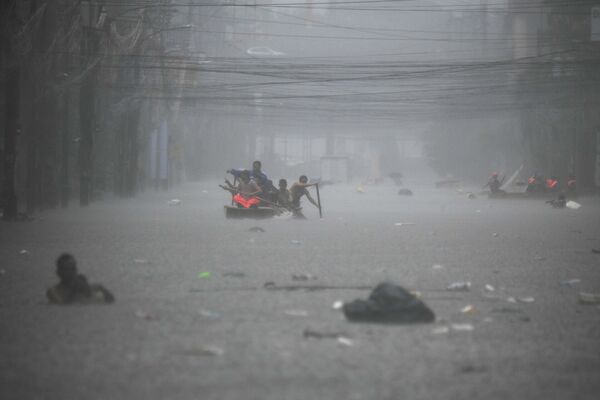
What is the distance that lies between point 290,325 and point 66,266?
2137 millimetres

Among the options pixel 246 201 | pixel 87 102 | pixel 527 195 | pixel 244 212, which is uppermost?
pixel 87 102

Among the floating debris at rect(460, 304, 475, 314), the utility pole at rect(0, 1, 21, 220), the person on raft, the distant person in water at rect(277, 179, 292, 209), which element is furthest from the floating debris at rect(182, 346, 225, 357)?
the distant person in water at rect(277, 179, 292, 209)

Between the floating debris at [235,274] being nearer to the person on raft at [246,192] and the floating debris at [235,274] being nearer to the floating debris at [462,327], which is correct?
the floating debris at [462,327]

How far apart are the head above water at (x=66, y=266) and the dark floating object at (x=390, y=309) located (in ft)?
7.92

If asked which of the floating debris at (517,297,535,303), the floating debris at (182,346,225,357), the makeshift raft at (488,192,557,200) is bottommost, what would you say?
the makeshift raft at (488,192,557,200)

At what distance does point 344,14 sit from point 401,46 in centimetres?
2041

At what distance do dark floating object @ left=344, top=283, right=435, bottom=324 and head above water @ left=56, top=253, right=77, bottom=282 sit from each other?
241 cm

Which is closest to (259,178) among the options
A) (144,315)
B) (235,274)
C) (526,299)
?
(235,274)

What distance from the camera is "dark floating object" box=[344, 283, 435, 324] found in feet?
25.4

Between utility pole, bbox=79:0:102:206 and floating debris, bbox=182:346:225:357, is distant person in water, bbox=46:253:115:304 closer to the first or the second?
floating debris, bbox=182:346:225:357

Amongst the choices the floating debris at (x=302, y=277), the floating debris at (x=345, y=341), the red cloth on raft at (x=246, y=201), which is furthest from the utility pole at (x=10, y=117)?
the floating debris at (x=345, y=341)

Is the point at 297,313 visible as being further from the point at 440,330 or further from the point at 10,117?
the point at 10,117

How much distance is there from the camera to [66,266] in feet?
27.4

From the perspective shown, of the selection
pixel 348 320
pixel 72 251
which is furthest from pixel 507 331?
pixel 72 251
